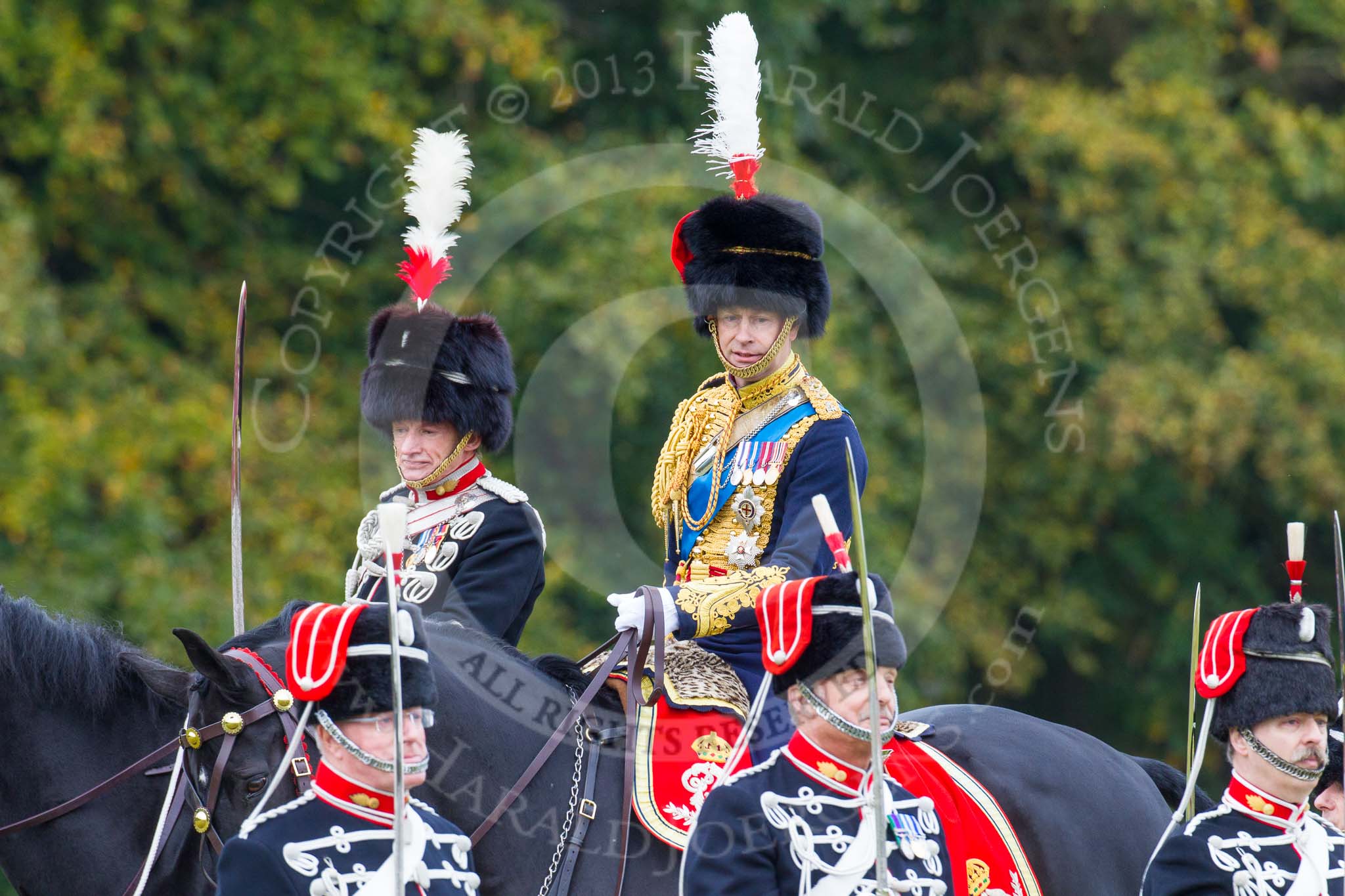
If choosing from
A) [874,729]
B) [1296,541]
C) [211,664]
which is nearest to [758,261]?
[1296,541]

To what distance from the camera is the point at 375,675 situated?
3.85 meters

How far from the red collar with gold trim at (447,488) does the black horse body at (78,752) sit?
3.60 ft

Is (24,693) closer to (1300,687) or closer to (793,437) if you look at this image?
(793,437)

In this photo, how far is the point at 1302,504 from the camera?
1356cm

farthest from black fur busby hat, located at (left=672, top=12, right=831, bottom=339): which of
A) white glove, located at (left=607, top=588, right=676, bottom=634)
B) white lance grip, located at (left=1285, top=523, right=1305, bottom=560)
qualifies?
white lance grip, located at (left=1285, top=523, right=1305, bottom=560)

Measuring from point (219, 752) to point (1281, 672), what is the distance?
265cm

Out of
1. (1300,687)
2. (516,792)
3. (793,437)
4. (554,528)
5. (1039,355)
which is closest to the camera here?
(1300,687)

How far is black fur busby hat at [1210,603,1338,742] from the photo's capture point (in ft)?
14.9

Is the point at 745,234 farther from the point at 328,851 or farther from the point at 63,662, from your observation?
the point at 328,851

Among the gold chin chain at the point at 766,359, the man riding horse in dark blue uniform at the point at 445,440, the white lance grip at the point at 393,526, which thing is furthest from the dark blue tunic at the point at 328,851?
the gold chin chain at the point at 766,359

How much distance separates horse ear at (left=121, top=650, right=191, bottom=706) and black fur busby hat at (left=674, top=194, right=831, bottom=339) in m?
1.92

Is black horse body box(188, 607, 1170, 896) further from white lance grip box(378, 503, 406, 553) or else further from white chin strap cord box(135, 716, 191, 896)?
white lance grip box(378, 503, 406, 553)

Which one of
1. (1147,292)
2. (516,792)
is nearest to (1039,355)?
(1147,292)

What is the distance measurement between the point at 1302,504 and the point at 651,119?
5.55m
